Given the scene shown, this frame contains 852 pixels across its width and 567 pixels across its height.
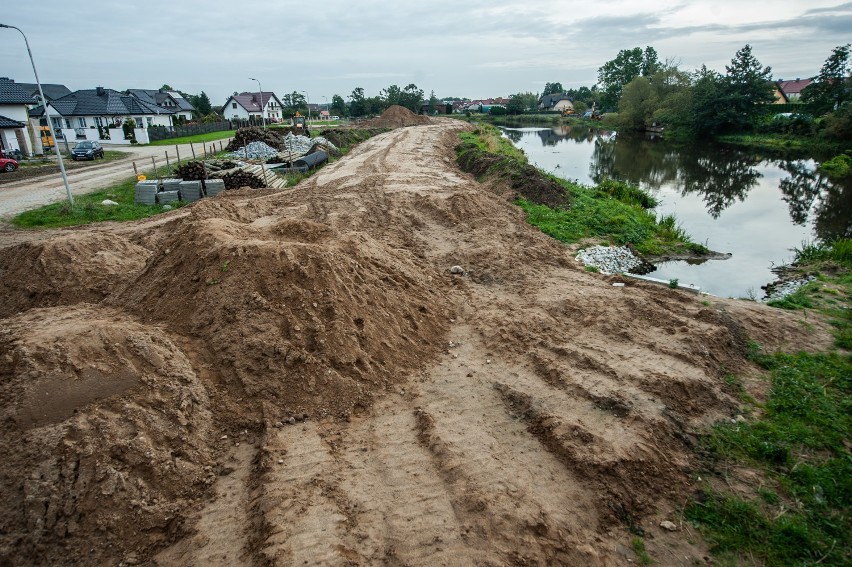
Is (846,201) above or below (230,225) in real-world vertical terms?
below

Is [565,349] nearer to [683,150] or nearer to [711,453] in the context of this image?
[711,453]

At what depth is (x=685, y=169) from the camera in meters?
35.8

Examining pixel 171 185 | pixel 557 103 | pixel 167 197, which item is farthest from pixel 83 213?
pixel 557 103

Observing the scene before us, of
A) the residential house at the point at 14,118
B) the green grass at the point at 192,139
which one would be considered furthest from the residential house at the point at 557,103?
the residential house at the point at 14,118

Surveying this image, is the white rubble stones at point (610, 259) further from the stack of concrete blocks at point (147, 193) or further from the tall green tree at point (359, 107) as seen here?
the tall green tree at point (359, 107)

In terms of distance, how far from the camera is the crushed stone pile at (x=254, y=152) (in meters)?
30.2

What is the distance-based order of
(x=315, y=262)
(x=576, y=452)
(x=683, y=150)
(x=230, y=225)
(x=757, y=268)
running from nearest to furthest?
(x=576, y=452), (x=315, y=262), (x=230, y=225), (x=757, y=268), (x=683, y=150)

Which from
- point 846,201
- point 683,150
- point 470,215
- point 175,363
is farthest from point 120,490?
point 683,150

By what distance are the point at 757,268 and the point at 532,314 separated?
10.5 metres

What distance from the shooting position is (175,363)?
6.82 m

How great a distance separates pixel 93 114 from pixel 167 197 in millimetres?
39310

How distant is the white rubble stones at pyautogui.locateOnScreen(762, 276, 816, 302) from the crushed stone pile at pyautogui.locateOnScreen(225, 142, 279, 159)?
27523 millimetres

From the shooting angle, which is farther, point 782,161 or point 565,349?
point 782,161

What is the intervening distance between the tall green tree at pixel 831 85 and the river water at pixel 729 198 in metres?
10.9
